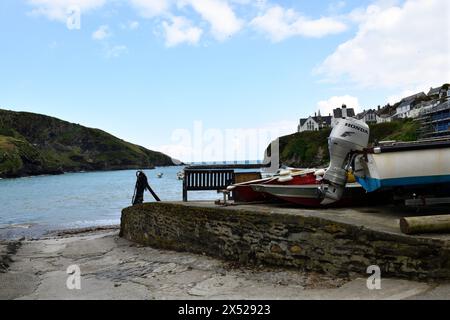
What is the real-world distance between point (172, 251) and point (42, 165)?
16271 centimetres

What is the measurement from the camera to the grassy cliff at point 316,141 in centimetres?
8669

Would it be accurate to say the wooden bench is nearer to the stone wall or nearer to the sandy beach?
the stone wall

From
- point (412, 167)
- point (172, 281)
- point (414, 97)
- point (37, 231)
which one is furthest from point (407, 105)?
point (172, 281)

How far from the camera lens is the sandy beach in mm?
6378

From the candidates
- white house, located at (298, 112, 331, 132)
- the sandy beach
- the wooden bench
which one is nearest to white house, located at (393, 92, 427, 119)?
white house, located at (298, 112, 331, 132)

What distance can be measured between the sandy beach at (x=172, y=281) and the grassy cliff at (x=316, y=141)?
74991 millimetres

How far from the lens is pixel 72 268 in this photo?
36.5 ft

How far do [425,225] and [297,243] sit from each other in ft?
7.69

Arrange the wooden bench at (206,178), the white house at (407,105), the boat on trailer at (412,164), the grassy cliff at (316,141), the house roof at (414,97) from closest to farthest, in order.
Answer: the boat on trailer at (412,164)
the wooden bench at (206,178)
the grassy cliff at (316,141)
the white house at (407,105)
the house roof at (414,97)

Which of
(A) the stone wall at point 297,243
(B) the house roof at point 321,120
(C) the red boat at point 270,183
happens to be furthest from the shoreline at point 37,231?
(B) the house roof at point 321,120

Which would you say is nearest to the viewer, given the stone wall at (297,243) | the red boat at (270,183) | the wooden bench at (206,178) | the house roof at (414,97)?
the stone wall at (297,243)

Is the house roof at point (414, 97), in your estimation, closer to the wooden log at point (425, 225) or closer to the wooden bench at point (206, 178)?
the wooden bench at point (206, 178)

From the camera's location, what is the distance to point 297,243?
775 cm
